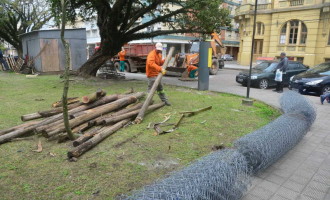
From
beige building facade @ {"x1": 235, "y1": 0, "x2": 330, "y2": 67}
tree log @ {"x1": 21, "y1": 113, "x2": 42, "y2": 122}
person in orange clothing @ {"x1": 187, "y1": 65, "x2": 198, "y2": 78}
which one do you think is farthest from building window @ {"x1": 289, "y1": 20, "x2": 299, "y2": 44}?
tree log @ {"x1": 21, "y1": 113, "x2": 42, "y2": 122}

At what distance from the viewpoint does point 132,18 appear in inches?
502

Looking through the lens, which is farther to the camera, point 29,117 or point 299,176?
point 29,117

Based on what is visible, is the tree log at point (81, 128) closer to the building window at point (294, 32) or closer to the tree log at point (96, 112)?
the tree log at point (96, 112)

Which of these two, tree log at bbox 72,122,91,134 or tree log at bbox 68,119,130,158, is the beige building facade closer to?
tree log at bbox 68,119,130,158

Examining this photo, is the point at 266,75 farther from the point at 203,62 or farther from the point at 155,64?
the point at 155,64

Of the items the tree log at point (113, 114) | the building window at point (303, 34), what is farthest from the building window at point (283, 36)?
the tree log at point (113, 114)

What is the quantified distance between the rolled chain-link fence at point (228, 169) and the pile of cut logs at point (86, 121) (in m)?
2.21

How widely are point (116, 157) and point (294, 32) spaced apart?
28.4m

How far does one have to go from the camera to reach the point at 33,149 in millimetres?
4473

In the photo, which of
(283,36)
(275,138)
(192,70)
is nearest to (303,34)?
(283,36)

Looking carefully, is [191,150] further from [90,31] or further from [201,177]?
[90,31]

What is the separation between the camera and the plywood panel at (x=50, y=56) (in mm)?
16469

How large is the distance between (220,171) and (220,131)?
9.60 ft

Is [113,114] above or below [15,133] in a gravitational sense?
above
